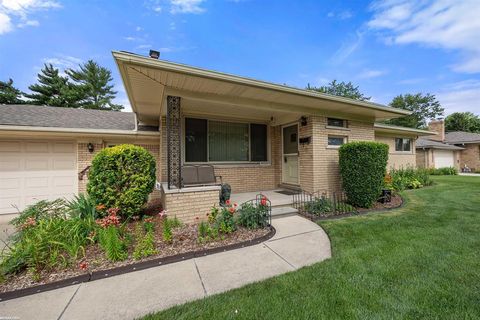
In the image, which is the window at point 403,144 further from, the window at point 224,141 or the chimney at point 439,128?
the chimney at point 439,128

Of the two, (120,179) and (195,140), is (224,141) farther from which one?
(120,179)

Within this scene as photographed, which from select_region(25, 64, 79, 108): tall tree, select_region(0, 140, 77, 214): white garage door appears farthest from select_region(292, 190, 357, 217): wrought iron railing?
select_region(25, 64, 79, 108): tall tree

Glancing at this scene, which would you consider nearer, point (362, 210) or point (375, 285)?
point (375, 285)

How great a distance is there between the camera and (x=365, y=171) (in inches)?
215

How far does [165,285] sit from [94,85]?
96.8 feet

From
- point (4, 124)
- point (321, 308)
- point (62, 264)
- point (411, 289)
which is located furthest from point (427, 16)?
point (4, 124)

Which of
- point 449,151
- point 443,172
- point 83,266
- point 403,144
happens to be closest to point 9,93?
point 83,266

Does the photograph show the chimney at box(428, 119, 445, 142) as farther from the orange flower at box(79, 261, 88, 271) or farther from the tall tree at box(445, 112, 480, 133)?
the orange flower at box(79, 261, 88, 271)

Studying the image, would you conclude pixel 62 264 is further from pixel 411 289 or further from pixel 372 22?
pixel 372 22

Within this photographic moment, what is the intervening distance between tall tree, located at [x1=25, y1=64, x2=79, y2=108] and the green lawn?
1081 inches

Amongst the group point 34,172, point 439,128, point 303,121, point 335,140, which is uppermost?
point 439,128

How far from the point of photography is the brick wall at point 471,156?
19.9 m

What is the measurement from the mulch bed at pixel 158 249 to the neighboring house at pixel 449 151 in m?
20.5

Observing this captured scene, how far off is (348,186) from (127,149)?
5.67 meters
